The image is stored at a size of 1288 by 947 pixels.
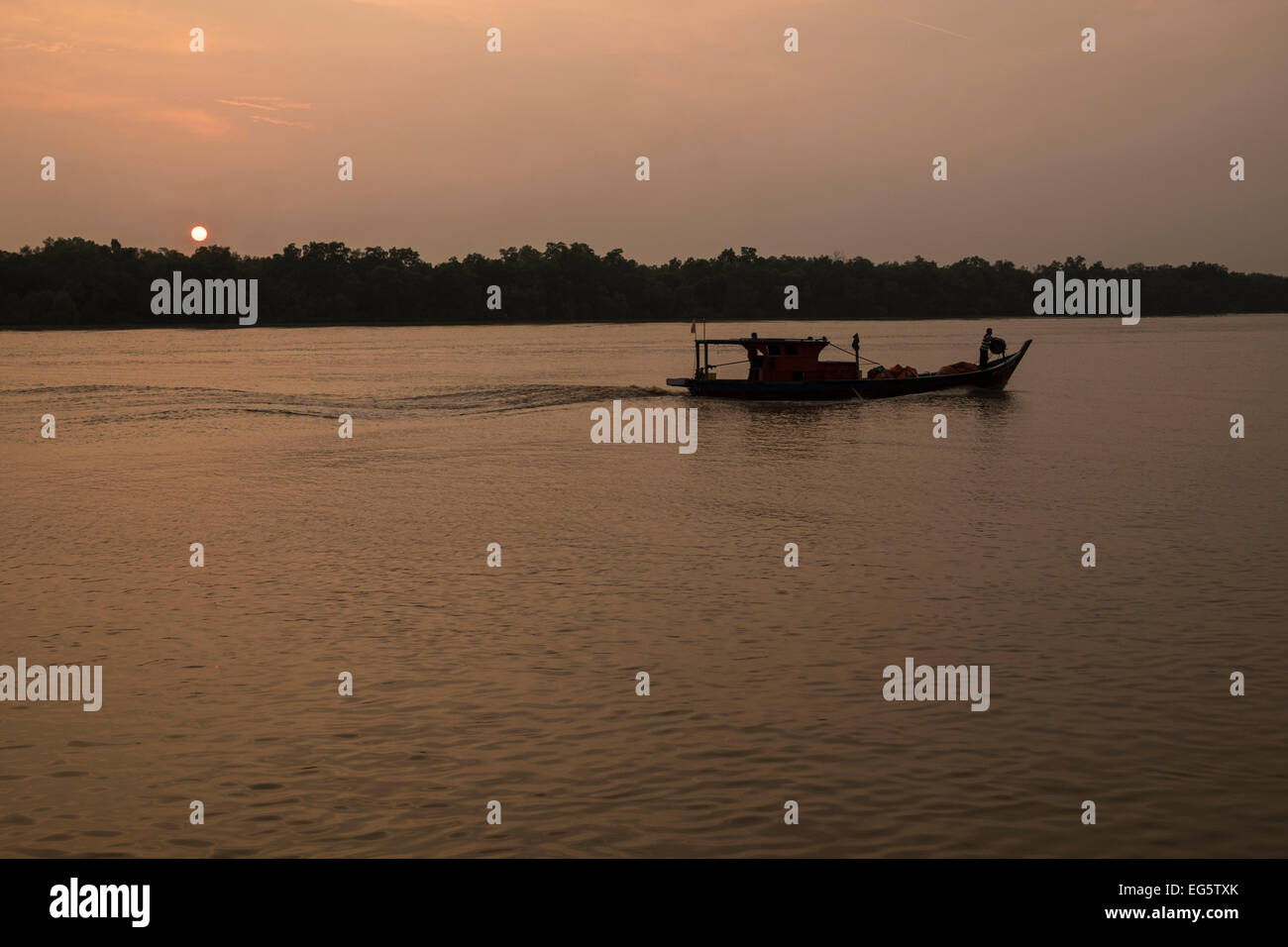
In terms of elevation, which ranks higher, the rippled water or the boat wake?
the boat wake

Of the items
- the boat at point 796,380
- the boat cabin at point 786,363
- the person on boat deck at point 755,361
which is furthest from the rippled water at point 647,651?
the person on boat deck at point 755,361

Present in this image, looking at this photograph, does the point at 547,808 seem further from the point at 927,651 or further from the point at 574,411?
the point at 574,411

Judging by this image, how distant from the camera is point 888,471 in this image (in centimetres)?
3762

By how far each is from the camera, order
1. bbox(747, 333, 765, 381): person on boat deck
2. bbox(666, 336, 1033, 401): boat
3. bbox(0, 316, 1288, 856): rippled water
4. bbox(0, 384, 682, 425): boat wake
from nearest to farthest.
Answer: bbox(0, 316, 1288, 856): rippled water, bbox(0, 384, 682, 425): boat wake, bbox(666, 336, 1033, 401): boat, bbox(747, 333, 765, 381): person on boat deck

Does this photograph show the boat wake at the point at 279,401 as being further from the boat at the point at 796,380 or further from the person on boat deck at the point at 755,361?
the person on boat deck at the point at 755,361

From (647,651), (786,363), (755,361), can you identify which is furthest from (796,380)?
(647,651)

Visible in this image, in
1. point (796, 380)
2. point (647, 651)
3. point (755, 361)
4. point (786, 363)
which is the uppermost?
point (755, 361)

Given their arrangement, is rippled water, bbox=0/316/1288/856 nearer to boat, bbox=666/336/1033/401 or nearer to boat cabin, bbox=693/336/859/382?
boat, bbox=666/336/1033/401

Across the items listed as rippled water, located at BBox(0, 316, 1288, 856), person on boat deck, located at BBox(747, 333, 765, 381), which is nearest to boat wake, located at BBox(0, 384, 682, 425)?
person on boat deck, located at BBox(747, 333, 765, 381)

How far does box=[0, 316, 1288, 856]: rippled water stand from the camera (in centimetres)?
1112

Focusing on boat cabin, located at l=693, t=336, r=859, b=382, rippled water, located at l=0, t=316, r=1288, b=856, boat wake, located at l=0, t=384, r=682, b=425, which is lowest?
rippled water, located at l=0, t=316, r=1288, b=856

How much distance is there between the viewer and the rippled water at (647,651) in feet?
36.5

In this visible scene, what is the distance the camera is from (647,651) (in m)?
16.9

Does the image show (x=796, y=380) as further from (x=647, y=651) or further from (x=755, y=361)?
(x=647, y=651)
